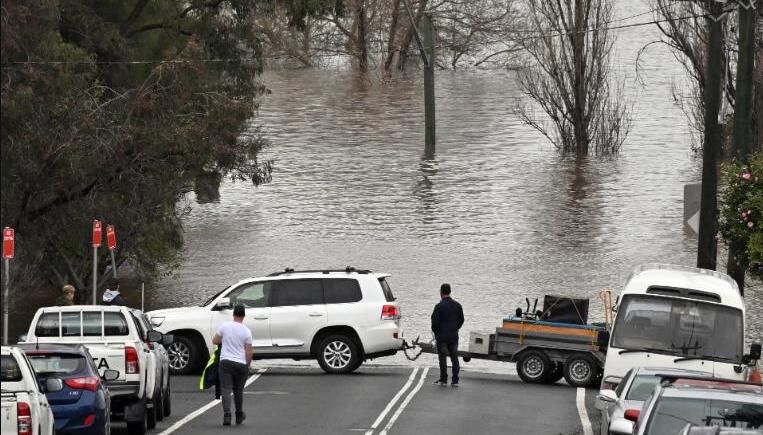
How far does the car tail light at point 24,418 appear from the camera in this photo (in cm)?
1352

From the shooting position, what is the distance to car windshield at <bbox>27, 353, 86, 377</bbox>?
16453mm

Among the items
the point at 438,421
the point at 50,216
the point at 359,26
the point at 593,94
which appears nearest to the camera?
the point at 438,421

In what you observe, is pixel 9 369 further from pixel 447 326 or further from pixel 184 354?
pixel 184 354

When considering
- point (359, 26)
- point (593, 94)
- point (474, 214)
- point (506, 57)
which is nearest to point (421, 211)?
point (474, 214)

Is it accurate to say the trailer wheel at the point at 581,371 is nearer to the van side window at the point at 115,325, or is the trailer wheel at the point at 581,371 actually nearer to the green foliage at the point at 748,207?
the green foliage at the point at 748,207

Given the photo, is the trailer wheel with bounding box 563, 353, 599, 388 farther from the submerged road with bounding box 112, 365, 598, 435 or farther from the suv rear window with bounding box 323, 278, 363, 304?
the suv rear window with bounding box 323, 278, 363, 304

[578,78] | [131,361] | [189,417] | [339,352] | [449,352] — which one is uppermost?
[578,78]

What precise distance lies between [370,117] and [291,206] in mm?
20918

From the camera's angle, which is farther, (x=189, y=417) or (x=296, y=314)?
(x=296, y=314)

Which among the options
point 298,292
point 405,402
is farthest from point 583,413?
point 298,292

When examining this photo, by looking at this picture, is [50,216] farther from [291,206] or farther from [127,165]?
[291,206]

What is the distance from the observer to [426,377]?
26.1 metres

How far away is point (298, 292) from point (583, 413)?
619 cm

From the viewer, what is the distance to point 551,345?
83.4 ft
